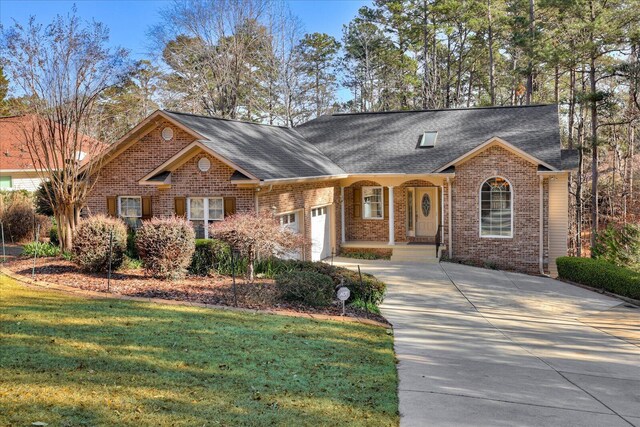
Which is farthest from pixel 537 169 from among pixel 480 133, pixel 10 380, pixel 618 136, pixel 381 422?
pixel 618 136

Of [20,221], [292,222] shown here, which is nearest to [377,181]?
[292,222]

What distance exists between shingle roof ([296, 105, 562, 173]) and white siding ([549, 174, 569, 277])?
0.97 metres

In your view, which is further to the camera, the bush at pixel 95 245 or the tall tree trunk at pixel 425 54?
the tall tree trunk at pixel 425 54

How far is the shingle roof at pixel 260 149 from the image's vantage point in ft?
57.8

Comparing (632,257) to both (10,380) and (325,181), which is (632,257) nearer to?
(325,181)

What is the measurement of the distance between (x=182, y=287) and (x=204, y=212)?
17.9 ft

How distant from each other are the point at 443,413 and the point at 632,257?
14.5 m

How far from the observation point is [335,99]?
47969 mm

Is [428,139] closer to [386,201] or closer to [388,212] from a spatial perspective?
[386,201]

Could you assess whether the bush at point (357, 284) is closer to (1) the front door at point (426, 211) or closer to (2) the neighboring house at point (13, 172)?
(1) the front door at point (426, 211)

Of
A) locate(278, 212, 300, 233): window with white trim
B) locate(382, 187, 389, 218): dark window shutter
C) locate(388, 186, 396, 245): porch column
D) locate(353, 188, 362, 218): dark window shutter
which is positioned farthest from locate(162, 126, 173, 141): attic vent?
locate(382, 187, 389, 218): dark window shutter

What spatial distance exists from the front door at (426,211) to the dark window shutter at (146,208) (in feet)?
36.1

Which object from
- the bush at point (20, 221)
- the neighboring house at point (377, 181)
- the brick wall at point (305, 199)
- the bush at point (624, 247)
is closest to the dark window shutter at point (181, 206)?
the neighboring house at point (377, 181)

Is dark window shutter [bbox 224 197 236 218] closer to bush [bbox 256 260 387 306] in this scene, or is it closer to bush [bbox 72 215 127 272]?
bush [bbox 72 215 127 272]
